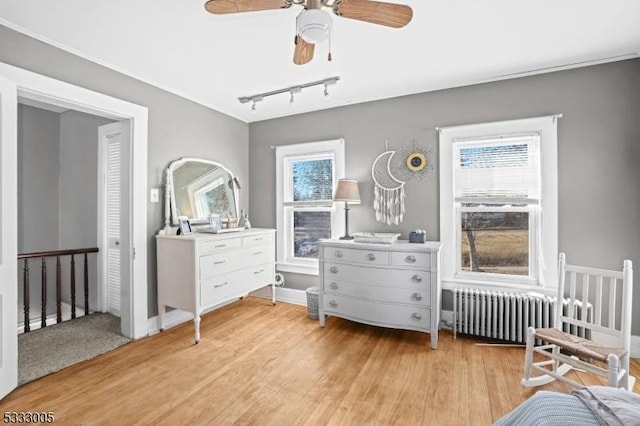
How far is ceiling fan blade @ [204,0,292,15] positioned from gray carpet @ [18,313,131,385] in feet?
9.09

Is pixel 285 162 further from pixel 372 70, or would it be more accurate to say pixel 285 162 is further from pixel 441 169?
pixel 441 169

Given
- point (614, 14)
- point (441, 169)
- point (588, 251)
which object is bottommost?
point (588, 251)

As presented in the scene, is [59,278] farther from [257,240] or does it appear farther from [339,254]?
[339,254]

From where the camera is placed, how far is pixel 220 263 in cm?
297

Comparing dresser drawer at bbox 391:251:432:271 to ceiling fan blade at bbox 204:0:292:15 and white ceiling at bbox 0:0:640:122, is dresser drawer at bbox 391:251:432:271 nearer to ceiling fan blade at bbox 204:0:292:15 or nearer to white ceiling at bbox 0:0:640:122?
white ceiling at bbox 0:0:640:122

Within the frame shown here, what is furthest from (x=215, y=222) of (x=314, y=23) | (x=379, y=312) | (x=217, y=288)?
(x=314, y=23)

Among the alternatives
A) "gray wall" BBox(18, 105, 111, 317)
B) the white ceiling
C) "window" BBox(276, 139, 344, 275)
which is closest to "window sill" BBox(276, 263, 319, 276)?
"window" BBox(276, 139, 344, 275)

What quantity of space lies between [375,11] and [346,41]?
85 centimetres

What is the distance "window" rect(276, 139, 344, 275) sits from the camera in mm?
3691

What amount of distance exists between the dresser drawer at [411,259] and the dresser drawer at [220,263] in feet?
5.28

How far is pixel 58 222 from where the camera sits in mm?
3947

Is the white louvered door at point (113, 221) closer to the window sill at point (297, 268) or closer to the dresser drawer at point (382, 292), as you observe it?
the window sill at point (297, 268)

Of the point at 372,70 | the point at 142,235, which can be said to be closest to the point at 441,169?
the point at 372,70

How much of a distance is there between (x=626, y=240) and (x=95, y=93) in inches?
179
